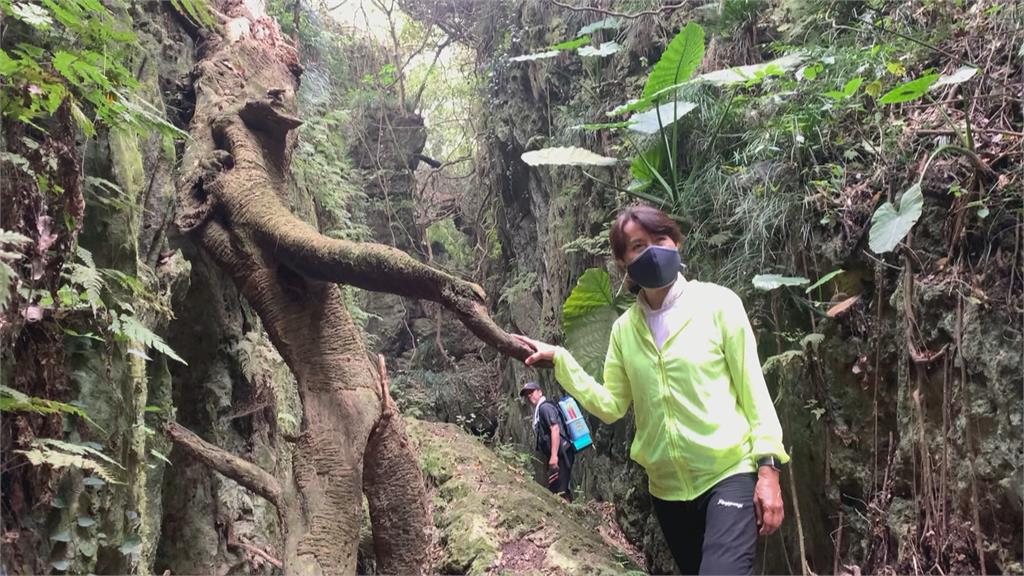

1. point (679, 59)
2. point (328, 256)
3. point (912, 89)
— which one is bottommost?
point (328, 256)

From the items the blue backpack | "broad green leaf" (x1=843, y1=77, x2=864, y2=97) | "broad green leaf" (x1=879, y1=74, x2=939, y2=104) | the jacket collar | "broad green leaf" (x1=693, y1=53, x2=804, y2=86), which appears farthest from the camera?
the blue backpack

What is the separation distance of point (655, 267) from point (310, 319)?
7.45 ft

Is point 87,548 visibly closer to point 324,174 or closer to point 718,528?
point 718,528

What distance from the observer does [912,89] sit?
3.19 metres

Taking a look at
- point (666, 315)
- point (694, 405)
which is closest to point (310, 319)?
point (666, 315)

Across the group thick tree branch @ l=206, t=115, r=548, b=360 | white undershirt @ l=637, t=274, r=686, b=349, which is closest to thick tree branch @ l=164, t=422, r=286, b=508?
thick tree branch @ l=206, t=115, r=548, b=360

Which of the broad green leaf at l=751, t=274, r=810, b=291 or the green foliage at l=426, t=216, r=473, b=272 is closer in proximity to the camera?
the broad green leaf at l=751, t=274, r=810, b=291

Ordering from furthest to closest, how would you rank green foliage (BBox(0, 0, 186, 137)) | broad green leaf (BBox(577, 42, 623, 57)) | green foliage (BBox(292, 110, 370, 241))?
green foliage (BBox(292, 110, 370, 241)) < broad green leaf (BBox(577, 42, 623, 57)) < green foliage (BBox(0, 0, 186, 137))

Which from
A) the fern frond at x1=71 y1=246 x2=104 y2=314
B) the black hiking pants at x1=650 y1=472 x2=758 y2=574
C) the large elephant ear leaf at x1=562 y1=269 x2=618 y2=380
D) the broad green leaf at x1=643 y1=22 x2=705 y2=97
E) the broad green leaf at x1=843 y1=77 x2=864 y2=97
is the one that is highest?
the broad green leaf at x1=643 y1=22 x2=705 y2=97

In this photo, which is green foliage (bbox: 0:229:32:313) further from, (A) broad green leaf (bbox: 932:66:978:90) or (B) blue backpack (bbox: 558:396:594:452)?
(B) blue backpack (bbox: 558:396:594:452)

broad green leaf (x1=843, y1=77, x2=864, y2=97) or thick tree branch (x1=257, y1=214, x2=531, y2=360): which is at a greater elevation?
broad green leaf (x1=843, y1=77, x2=864, y2=97)

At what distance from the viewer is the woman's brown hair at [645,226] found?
7.17ft

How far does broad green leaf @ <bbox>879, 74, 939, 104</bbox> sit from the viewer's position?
3057 millimetres

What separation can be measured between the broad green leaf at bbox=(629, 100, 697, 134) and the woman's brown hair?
3373 mm
